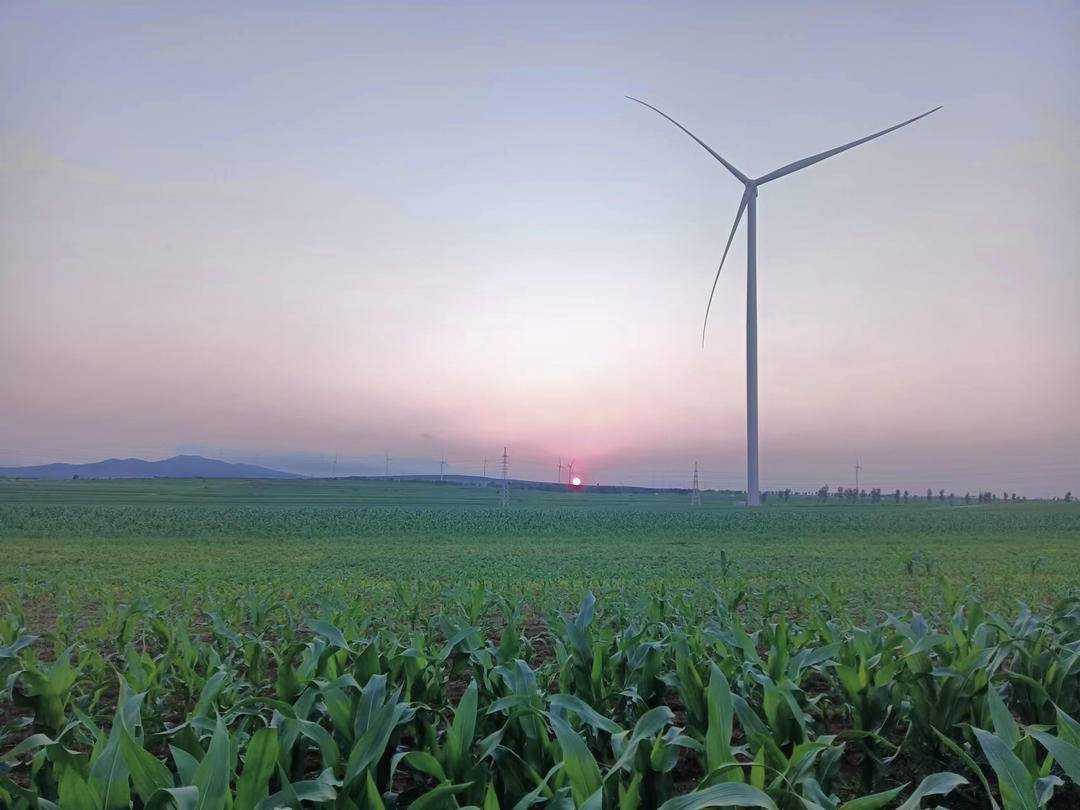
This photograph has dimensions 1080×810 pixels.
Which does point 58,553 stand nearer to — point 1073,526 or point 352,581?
point 352,581

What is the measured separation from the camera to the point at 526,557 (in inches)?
664

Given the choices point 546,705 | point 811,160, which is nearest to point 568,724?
point 546,705

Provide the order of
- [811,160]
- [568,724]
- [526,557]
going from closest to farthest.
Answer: [568,724], [526,557], [811,160]

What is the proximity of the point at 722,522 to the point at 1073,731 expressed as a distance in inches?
1200

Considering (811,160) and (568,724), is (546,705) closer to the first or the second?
(568,724)

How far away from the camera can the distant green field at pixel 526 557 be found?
36.0 ft

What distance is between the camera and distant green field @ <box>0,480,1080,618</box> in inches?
432

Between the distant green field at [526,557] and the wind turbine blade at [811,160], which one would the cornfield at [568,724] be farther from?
the wind turbine blade at [811,160]

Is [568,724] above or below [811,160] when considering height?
below

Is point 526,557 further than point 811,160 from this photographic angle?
No

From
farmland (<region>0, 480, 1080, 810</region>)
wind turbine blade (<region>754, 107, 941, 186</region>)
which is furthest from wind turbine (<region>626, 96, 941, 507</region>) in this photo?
farmland (<region>0, 480, 1080, 810</region>)

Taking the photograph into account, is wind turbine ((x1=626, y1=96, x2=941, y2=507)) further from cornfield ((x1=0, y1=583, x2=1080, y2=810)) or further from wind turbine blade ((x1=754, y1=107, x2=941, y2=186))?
cornfield ((x1=0, y1=583, x2=1080, y2=810))

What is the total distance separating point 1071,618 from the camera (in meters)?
5.81

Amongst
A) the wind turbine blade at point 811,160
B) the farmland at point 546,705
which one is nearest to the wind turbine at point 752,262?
the wind turbine blade at point 811,160
